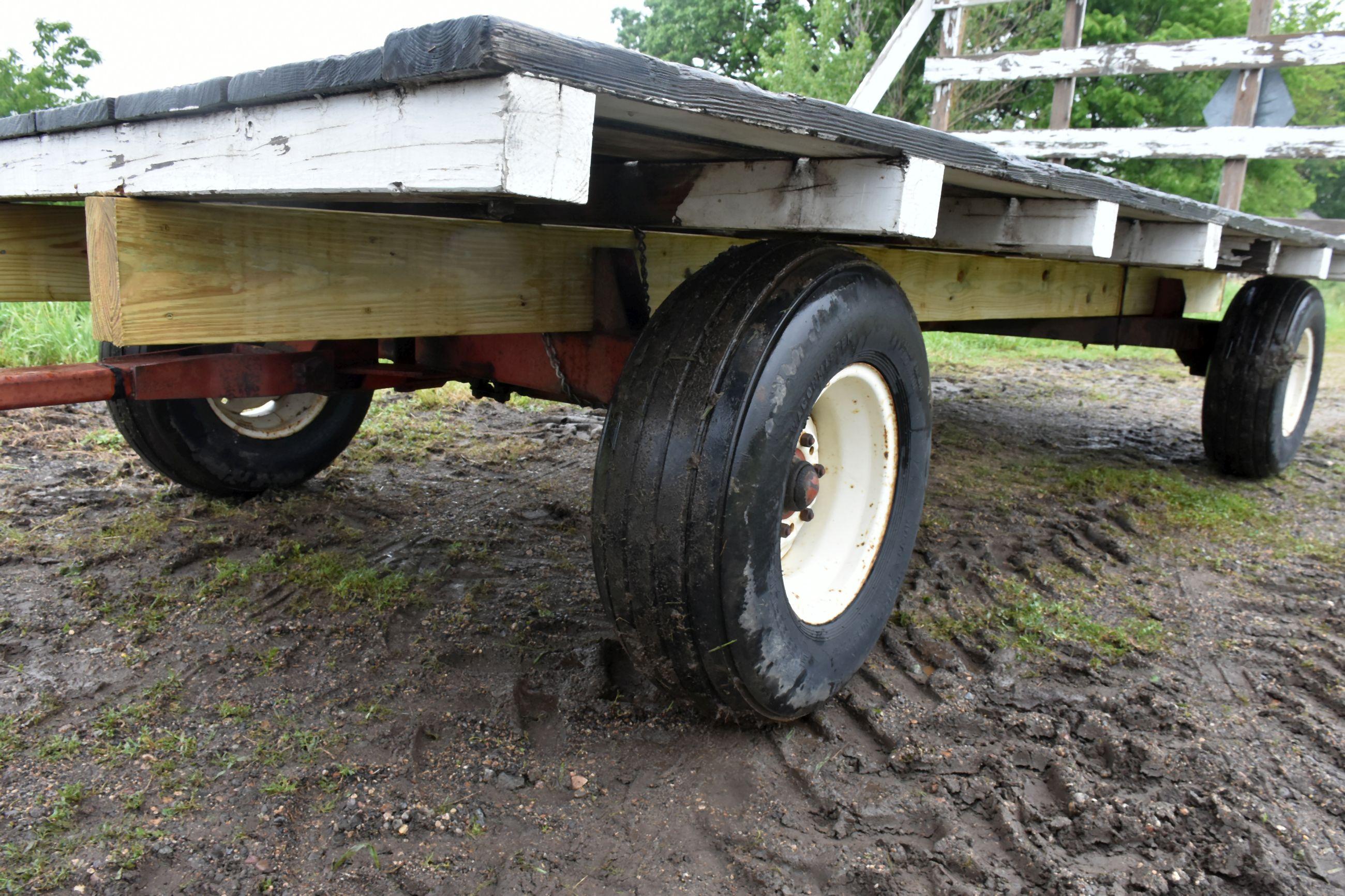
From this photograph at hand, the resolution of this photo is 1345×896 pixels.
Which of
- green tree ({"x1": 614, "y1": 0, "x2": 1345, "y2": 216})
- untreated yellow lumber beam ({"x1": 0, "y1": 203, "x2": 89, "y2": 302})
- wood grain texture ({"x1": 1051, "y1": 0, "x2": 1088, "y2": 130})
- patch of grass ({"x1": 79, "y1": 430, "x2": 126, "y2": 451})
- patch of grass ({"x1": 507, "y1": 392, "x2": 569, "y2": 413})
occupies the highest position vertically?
green tree ({"x1": 614, "y1": 0, "x2": 1345, "y2": 216})

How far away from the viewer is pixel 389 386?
9.42 ft

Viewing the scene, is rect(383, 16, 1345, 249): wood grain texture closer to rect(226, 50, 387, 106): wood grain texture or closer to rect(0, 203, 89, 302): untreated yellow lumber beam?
rect(226, 50, 387, 106): wood grain texture

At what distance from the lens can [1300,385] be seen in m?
4.98

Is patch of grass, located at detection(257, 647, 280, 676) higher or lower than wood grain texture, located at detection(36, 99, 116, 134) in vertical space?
lower

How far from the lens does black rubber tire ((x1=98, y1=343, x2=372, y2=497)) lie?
303cm

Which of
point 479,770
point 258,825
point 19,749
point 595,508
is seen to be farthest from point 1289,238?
point 19,749

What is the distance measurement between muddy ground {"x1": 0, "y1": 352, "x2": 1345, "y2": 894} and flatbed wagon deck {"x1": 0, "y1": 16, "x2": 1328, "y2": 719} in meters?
0.29

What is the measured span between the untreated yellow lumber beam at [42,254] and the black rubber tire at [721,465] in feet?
5.10

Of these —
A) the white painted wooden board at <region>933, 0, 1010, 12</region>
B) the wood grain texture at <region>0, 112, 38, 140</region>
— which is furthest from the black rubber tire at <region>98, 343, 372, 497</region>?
the white painted wooden board at <region>933, 0, 1010, 12</region>

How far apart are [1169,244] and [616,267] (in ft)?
7.90

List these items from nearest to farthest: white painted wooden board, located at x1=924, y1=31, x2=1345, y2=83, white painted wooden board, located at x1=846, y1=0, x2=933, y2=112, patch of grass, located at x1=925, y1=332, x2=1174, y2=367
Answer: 1. white painted wooden board, located at x1=924, y1=31, x2=1345, y2=83
2. white painted wooden board, located at x1=846, y1=0, x2=933, y2=112
3. patch of grass, located at x1=925, y1=332, x2=1174, y2=367

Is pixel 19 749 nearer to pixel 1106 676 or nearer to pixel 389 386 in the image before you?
pixel 389 386

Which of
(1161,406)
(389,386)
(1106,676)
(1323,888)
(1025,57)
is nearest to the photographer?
(1323,888)

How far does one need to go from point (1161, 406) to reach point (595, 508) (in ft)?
20.6
